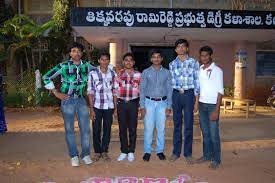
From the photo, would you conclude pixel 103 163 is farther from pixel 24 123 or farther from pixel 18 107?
pixel 18 107

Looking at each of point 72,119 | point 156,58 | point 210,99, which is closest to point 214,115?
point 210,99

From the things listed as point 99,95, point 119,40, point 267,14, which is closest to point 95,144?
point 99,95

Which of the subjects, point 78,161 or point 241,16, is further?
point 241,16

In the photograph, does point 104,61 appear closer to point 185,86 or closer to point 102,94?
point 102,94

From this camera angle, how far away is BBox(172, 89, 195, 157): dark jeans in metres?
6.62

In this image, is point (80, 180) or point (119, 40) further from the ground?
point (119, 40)

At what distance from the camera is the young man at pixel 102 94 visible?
6.57m

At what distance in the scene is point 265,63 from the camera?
17.5m

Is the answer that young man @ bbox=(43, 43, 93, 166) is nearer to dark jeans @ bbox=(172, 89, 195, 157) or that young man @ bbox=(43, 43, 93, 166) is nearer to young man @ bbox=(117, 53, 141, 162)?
young man @ bbox=(117, 53, 141, 162)

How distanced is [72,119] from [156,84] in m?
1.48

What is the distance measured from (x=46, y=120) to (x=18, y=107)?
9.94ft

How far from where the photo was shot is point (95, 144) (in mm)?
6812

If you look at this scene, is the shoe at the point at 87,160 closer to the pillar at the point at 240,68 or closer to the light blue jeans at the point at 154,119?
the light blue jeans at the point at 154,119

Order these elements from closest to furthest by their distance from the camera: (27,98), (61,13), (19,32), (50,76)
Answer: (50,76) → (27,98) → (19,32) → (61,13)
